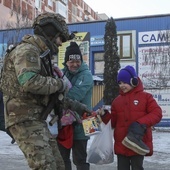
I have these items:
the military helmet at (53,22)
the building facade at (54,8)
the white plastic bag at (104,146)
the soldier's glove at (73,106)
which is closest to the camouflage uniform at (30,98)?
the military helmet at (53,22)

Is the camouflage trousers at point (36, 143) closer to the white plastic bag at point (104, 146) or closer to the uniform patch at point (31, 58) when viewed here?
the uniform patch at point (31, 58)

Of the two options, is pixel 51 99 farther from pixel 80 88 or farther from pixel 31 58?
pixel 80 88

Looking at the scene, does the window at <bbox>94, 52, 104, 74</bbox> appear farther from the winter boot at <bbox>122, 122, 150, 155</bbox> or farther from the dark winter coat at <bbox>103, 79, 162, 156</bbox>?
the winter boot at <bbox>122, 122, 150, 155</bbox>

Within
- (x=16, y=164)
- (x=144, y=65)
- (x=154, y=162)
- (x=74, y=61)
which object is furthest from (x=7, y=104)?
(x=144, y=65)

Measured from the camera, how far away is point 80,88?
175 inches

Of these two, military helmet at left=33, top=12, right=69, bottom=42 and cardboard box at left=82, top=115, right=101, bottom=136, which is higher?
military helmet at left=33, top=12, right=69, bottom=42

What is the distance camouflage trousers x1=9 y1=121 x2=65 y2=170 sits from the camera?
10.0 feet

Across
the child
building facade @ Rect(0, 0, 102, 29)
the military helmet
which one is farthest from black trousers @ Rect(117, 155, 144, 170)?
building facade @ Rect(0, 0, 102, 29)

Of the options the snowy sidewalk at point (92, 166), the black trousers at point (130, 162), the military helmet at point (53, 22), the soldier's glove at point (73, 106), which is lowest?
the snowy sidewalk at point (92, 166)

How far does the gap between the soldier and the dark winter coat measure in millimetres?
1118

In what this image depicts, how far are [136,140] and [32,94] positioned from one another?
134 centimetres

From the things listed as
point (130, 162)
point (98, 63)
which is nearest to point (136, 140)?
point (130, 162)

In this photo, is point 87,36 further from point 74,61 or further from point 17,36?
point 74,61

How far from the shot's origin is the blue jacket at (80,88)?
4406mm
